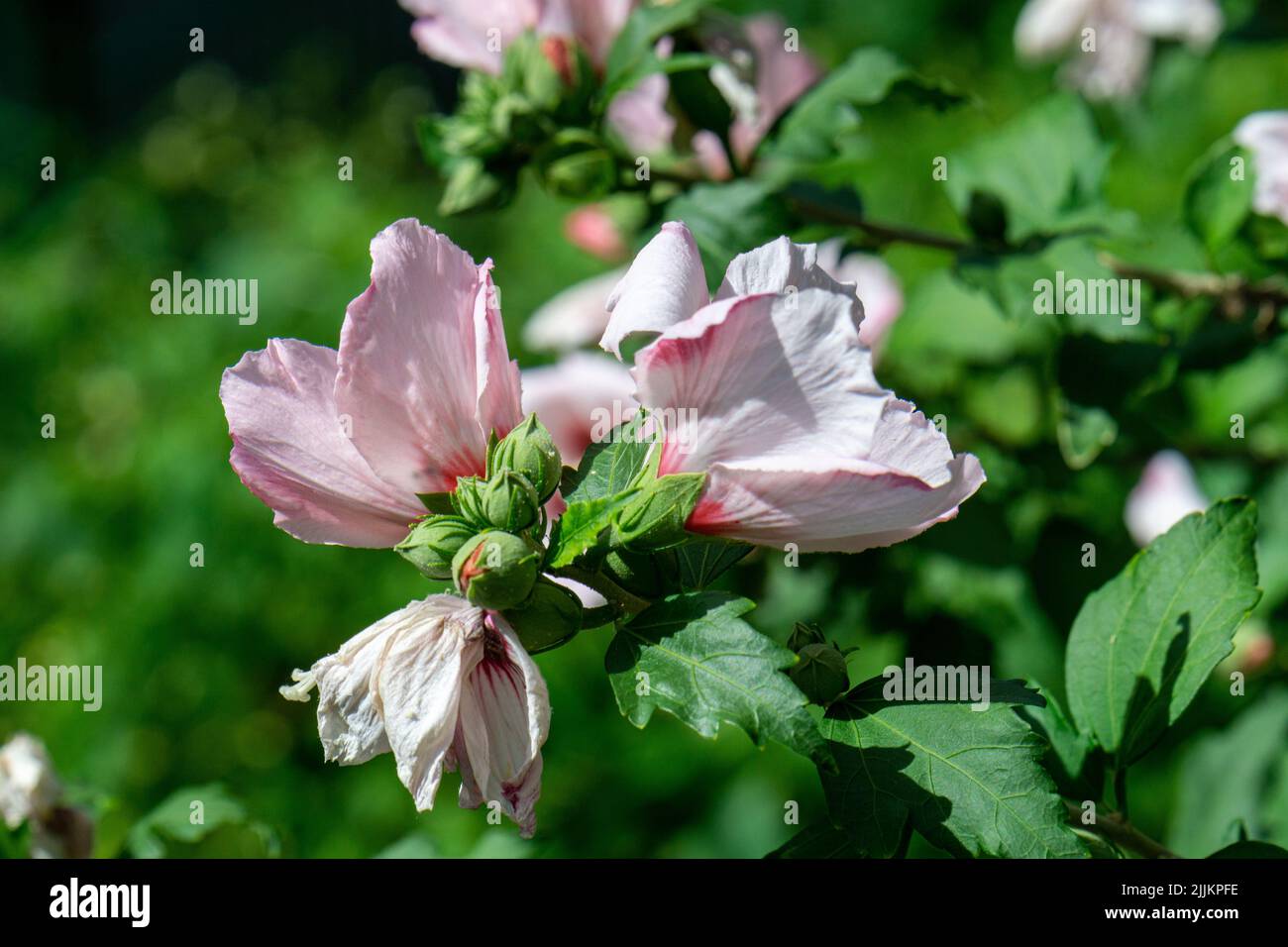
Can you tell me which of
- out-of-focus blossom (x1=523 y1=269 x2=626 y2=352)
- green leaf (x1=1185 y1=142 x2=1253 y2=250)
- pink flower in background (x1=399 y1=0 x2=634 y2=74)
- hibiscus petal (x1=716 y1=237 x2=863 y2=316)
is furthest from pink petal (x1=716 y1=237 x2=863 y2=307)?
out-of-focus blossom (x1=523 y1=269 x2=626 y2=352)

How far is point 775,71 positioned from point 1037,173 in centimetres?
27

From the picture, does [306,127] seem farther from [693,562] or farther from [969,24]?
[693,562]

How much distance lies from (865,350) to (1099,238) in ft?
1.94

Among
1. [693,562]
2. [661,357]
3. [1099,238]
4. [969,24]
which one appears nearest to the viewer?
[661,357]

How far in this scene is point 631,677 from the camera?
66 cm

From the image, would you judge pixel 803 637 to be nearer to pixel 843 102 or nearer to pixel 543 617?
pixel 543 617

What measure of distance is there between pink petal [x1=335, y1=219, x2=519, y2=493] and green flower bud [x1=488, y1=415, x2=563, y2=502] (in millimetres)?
25

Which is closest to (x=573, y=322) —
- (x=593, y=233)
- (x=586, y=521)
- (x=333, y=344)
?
(x=593, y=233)

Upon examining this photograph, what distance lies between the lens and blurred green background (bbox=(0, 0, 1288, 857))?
1386mm

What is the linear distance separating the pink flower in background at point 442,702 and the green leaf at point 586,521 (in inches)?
2.0

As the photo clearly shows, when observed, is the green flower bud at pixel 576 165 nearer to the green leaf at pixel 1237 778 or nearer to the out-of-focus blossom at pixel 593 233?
the out-of-focus blossom at pixel 593 233

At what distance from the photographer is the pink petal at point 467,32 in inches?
43.2

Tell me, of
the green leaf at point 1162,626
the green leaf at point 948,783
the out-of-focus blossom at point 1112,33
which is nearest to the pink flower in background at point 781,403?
the green leaf at point 948,783

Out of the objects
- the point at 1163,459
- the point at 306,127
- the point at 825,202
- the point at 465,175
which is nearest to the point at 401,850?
the point at 465,175
